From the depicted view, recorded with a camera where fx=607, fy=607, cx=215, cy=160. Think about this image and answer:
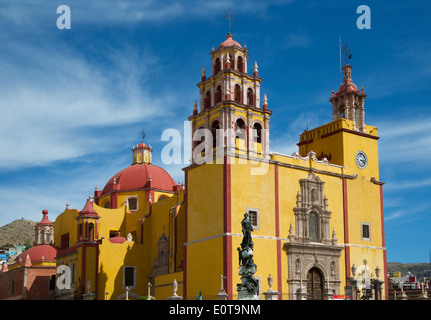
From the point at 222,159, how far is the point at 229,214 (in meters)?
3.71

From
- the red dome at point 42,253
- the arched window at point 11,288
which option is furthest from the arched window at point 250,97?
the arched window at point 11,288

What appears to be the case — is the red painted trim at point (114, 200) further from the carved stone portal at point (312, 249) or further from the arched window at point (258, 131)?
the carved stone portal at point (312, 249)

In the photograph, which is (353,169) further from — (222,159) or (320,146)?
(222,159)

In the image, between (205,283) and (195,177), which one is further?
(195,177)

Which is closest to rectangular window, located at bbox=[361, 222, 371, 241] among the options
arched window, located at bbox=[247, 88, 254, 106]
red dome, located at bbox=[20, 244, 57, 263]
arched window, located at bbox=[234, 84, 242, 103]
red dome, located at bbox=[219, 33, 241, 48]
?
arched window, located at bbox=[247, 88, 254, 106]

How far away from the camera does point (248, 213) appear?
3912cm

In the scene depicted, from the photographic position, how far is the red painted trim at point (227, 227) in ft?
124

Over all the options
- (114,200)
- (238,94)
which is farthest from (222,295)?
(114,200)

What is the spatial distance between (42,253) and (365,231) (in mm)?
28964

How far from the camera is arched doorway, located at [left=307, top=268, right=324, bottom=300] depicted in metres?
41.8

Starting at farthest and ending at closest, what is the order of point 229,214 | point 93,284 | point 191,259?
point 93,284 < point 191,259 < point 229,214

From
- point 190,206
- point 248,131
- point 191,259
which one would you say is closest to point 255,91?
point 248,131

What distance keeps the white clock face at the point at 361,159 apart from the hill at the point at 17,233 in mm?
89952

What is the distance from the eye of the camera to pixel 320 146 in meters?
48.9
